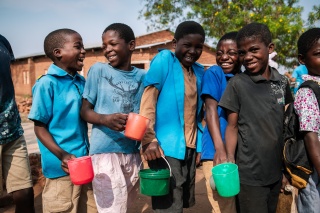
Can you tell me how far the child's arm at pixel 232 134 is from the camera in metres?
2.04

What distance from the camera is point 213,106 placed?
2209mm

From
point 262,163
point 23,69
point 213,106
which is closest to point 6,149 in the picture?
point 213,106

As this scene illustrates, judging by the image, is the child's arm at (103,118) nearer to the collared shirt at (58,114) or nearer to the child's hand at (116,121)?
the child's hand at (116,121)

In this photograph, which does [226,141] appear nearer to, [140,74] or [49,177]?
[140,74]

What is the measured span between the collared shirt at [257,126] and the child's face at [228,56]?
0.32 metres

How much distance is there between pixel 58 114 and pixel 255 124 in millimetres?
1448

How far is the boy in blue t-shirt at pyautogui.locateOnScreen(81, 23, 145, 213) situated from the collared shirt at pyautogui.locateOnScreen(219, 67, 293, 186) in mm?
795

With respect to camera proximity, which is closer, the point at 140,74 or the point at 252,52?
the point at 252,52

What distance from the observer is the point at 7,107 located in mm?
2623

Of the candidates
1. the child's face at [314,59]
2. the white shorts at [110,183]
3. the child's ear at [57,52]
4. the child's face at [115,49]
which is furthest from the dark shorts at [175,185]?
the child's ear at [57,52]

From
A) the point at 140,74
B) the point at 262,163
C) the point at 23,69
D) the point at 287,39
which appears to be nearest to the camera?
the point at 262,163

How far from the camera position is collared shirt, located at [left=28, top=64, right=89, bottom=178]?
7.66 ft

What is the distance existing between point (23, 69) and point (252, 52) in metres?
25.8

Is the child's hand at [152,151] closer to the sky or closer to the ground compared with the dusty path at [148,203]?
closer to the sky
